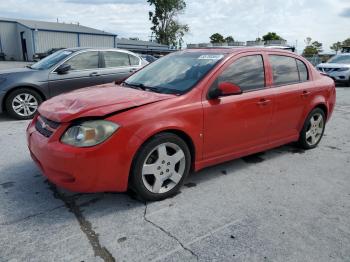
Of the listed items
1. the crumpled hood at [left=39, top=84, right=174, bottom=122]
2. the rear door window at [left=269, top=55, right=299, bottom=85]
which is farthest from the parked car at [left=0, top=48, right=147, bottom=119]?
the rear door window at [left=269, top=55, right=299, bottom=85]

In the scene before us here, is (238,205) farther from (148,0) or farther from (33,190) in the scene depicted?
(148,0)

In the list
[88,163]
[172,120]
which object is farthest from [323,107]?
[88,163]

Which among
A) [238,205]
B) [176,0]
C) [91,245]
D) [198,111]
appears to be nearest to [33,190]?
[91,245]

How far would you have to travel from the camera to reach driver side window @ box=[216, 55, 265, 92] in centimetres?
376

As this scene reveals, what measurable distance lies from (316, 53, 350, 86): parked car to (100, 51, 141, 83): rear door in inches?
418

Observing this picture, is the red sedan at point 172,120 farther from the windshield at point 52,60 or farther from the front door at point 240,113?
the windshield at point 52,60

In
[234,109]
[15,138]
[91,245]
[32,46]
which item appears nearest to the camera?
[91,245]

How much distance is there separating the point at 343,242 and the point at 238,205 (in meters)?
0.96

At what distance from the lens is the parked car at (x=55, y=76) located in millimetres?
6637

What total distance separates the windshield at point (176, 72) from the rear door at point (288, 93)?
38.3 inches

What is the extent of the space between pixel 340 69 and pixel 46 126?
14.8 metres

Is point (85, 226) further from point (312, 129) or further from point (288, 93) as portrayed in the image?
point (312, 129)

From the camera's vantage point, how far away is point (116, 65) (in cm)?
785

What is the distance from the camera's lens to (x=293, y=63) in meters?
4.66
